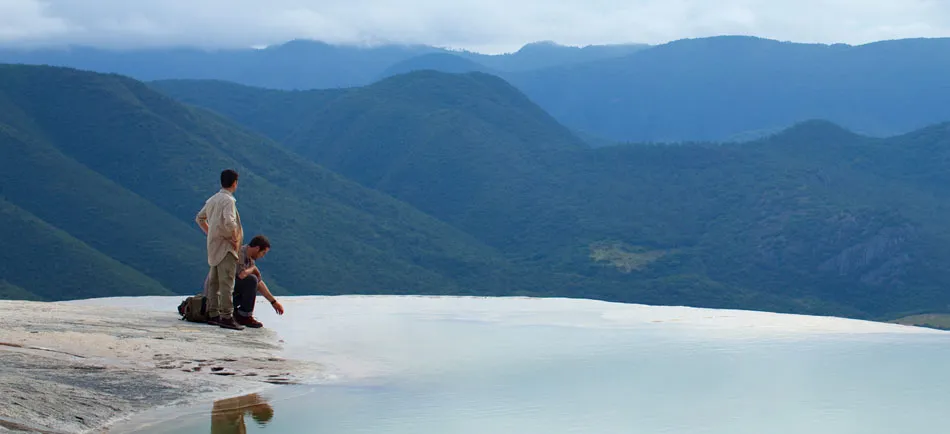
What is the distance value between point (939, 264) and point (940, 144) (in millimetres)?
32454

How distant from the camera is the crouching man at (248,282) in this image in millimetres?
10414

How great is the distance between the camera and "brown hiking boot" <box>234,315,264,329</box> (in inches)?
420

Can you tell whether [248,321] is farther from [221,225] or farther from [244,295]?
[221,225]

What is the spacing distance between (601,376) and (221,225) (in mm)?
3438

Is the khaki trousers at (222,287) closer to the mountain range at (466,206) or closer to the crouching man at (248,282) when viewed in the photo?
the crouching man at (248,282)

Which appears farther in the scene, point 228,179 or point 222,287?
point 222,287

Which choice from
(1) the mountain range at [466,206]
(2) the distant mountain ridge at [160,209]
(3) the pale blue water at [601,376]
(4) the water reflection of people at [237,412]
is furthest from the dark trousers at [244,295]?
(1) the mountain range at [466,206]

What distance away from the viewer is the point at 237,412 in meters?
7.24

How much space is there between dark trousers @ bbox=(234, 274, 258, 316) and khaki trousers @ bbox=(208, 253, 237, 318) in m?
0.18

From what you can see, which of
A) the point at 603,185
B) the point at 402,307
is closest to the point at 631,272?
the point at 603,185

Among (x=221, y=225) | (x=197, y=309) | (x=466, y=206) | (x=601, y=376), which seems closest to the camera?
(x=601, y=376)

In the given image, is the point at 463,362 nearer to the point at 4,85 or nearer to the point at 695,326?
the point at 695,326

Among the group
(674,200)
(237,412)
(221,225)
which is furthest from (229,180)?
(674,200)

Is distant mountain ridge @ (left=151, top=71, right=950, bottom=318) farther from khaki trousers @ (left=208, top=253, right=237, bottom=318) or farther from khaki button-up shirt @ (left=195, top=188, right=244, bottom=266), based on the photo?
khaki button-up shirt @ (left=195, top=188, right=244, bottom=266)
